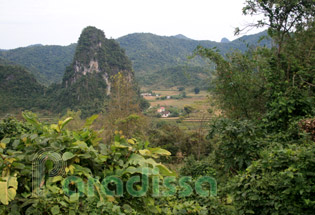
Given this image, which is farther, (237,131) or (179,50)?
(179,50)

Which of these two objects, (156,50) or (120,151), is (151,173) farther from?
(156,50)

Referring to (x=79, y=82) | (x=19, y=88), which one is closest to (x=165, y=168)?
(x=79, y=82)

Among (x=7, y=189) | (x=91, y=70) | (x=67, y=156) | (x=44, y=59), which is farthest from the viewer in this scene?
(x=44, y=59)

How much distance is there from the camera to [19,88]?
48312 millimetres

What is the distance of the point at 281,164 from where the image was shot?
1.91 metres

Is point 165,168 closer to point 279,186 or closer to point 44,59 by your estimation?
point 279,186

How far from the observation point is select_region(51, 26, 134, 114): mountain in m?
45.2

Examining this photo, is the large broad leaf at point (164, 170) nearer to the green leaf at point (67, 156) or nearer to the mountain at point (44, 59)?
the green leaf at point (67, 156)

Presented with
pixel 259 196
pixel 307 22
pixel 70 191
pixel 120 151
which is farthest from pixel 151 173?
pixel 307 22

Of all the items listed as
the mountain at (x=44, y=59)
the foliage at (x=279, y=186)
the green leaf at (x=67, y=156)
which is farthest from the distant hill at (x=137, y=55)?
the green leaf at (x=67, y=156)

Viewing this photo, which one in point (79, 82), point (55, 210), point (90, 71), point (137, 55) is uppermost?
point (137, 55)

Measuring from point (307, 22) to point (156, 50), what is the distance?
99.5 metres

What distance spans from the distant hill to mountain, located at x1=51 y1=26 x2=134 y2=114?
15.4 m

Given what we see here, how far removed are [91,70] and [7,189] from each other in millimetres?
52882
